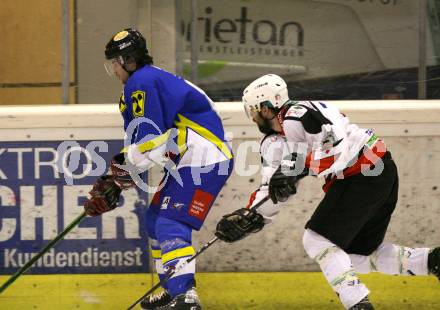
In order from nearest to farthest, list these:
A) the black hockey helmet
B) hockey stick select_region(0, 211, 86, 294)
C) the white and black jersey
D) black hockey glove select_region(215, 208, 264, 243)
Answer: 1. the white and black jersey
2. black hockey glove select_region(215, 208, 264, 243)
3. the black hockey helmet
4. hockey stick select_region(0, 211, 86, 294)

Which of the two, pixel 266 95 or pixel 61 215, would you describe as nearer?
pixel 266 95

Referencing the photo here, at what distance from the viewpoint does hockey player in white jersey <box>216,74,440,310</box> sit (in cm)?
477

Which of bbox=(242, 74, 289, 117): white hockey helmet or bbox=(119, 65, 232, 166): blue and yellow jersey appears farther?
bbox=(119, 65, 232, 166): blue and yellow jersey

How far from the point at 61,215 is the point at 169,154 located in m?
0.84

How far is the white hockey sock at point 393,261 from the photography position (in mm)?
5129

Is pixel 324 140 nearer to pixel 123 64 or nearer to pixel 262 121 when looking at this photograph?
pixel 262 121

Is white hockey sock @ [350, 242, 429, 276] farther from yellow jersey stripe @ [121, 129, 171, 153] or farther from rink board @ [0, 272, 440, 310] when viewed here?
yellow jersey stripe @ [121, 129, 171, 153]

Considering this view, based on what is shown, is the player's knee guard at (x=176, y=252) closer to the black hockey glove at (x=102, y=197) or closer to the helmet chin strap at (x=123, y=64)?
the black hockey glove at (x=102, y=197)

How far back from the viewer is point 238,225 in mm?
4875

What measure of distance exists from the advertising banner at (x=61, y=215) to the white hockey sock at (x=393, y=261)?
121cm

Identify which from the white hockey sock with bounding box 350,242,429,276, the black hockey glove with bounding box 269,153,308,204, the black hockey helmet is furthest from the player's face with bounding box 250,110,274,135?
the white hockey sock with bounding box 350,242,429,276

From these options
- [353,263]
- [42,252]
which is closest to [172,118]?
[42,252]

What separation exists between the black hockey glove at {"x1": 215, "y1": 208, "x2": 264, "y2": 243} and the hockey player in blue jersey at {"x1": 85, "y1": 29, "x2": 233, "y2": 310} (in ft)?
0.73

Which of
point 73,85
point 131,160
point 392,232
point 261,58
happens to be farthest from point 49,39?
point 392,232
